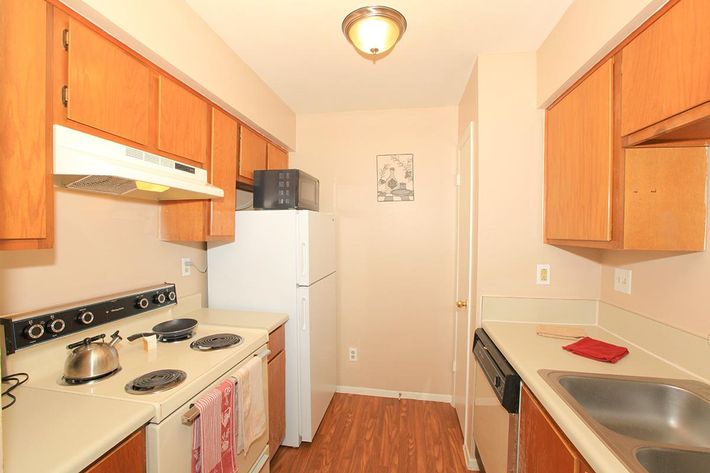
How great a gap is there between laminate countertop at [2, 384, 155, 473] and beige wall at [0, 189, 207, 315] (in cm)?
37

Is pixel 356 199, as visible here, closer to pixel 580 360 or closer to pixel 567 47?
pixel 567 47

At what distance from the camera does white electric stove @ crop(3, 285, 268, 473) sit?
1.05 m

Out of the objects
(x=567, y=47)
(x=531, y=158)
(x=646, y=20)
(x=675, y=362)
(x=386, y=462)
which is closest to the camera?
(x=646, y=20)

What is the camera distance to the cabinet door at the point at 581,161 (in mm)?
1267

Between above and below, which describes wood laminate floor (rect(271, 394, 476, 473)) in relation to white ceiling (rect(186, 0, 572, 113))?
below

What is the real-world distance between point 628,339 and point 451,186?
1.52 metres

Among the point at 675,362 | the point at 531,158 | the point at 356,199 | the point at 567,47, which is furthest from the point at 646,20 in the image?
the point at 356,199

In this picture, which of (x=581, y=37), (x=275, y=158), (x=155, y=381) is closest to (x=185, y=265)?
(x=155, y=381)

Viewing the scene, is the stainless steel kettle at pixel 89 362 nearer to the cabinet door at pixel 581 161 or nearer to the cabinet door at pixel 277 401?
the cabinet door at pixel 277 401

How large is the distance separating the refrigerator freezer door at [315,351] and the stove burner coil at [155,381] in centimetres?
86

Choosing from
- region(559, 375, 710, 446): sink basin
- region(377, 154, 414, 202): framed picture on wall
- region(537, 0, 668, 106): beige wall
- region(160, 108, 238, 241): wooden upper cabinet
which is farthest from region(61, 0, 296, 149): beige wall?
region(559, 375, 710, 446): sink basin

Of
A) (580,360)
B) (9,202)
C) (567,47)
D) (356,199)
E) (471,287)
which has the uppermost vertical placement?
(567,47)

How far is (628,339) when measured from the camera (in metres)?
1.49

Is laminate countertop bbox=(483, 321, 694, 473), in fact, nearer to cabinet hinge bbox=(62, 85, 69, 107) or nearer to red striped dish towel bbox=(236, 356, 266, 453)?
red striped dish towel bbox=(236, 356, 266, 453)
